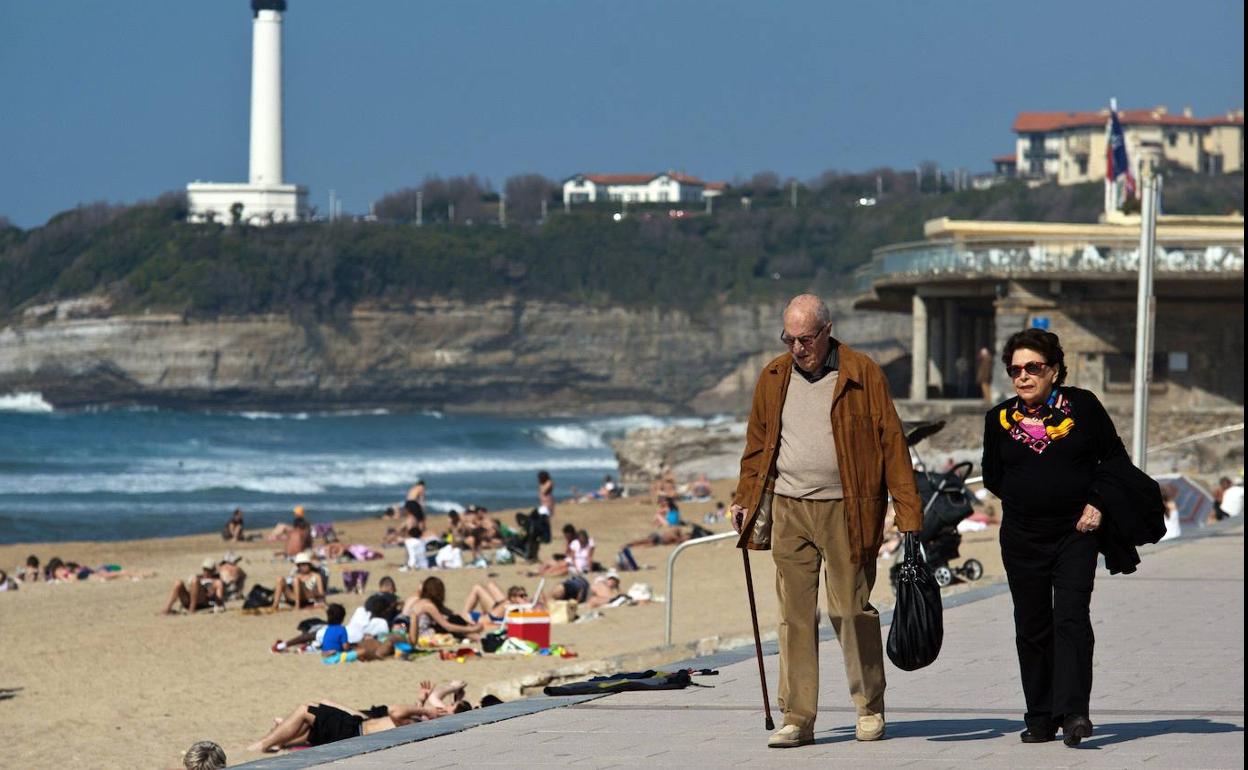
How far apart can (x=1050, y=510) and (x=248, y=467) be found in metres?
59.1

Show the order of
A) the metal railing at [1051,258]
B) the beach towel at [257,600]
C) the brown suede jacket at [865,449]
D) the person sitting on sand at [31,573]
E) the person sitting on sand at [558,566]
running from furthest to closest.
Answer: the metal railing at [1051,258]
the person sitting on sand at [31,573]
the person sitting on sand at [558,566]
the beach towel at [257,600]
the brown suede jacket at [865,449]

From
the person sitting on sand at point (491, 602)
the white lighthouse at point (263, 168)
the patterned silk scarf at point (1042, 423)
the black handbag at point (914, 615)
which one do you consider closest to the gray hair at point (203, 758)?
the black handbag at point (914, 615)

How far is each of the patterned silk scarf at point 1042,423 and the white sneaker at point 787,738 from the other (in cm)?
125

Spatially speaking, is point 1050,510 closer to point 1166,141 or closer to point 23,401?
point 23,401

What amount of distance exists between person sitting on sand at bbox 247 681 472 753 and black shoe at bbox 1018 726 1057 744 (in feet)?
12.4

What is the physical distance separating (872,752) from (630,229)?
478ft

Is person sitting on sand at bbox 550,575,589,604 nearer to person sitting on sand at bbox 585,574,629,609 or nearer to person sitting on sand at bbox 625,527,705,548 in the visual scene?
person sitting on sand at bbox 585,574,629,609

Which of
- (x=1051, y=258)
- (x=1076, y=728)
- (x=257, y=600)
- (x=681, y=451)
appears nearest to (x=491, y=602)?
(x=257, y=600)

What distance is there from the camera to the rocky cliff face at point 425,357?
423ft

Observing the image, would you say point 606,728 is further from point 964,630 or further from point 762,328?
point 762,328

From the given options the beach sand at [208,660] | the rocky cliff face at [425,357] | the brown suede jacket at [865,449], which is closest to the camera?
the brown suede jacket at [865,449]

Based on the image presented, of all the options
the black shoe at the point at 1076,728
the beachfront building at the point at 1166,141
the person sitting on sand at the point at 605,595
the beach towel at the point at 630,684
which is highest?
the beachfront building at the point at 1166,141

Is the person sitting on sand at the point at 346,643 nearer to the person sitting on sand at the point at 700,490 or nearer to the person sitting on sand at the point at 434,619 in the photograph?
the person sitting on sand at the point at 434,619

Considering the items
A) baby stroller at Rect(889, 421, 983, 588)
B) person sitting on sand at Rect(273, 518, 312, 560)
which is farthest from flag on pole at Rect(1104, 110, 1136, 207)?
baby stroller at Rect(889, 421, 983, 588)
